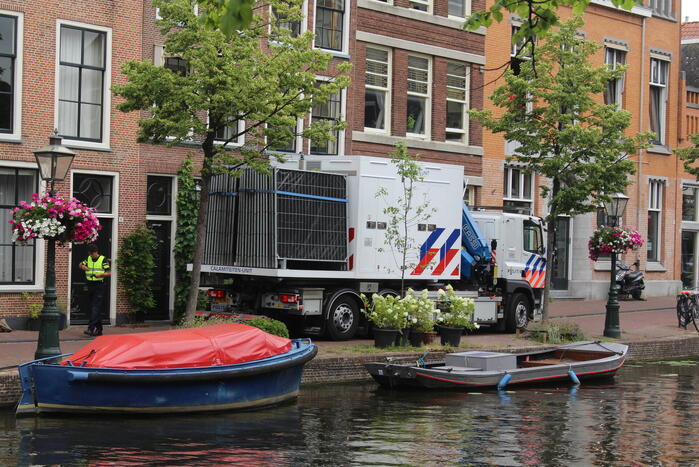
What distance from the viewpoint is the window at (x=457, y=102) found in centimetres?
3222

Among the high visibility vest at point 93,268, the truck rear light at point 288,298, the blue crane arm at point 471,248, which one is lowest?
the truck rear light at point 288,298

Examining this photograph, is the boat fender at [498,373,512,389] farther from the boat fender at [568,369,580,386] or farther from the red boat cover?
the red boat cover

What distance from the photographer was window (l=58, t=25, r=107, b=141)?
74.9 ft

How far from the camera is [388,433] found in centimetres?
1318

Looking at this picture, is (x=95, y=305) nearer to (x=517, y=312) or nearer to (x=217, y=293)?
(x=217, y=293)

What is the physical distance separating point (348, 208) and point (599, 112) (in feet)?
22.0

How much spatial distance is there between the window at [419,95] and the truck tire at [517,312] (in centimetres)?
807

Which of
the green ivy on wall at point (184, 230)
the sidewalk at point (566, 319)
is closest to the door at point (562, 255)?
the sidewalk at point (566, 319)

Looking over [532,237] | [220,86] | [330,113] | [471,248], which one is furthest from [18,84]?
[532,237]

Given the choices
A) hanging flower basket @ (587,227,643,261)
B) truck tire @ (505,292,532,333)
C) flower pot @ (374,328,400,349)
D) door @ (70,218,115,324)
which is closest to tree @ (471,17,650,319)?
truck tire @ (505,292,532,333)

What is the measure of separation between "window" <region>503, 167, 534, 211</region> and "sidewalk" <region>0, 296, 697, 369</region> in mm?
3568

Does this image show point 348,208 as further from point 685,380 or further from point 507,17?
point 507,17

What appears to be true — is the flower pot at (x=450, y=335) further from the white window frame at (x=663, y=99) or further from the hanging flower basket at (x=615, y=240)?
the white window frame at (x=663, y=99)

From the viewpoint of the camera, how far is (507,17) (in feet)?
110
